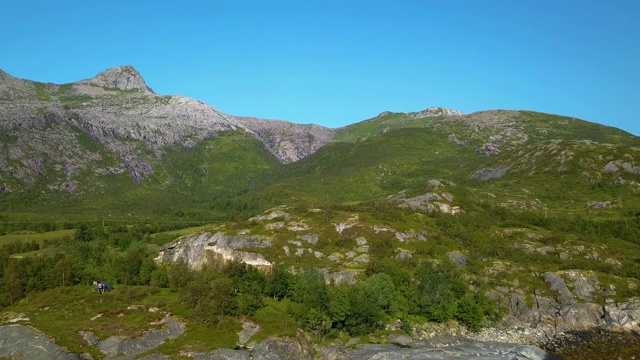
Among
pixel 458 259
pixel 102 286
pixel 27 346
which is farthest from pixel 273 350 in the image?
pixel 458 259

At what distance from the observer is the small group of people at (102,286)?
13388 centimetres

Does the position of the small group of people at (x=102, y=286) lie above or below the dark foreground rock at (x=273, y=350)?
above

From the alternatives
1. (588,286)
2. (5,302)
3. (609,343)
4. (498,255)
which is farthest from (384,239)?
(5,302)

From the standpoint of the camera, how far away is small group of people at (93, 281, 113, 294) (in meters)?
134

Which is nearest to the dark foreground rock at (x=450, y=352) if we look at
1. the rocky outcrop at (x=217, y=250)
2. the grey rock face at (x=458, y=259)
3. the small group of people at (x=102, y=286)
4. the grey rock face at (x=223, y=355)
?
the grey rock face at (x=223, y=355)

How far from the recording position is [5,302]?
128 metres

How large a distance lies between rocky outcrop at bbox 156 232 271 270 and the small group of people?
3350 centimetres

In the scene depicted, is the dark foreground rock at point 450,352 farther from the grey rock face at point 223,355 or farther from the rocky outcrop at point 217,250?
the rocky outcrop at point 217,250

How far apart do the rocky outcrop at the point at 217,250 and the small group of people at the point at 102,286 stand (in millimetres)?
33496

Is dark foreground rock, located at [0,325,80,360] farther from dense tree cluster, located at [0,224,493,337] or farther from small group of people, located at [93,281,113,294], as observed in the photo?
small group of people, located at [93,281,113,294]

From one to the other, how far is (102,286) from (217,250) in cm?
4457

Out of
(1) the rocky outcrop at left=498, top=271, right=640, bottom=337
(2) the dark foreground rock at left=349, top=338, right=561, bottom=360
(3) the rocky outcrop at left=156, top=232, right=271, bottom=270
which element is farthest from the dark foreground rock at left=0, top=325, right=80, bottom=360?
(1) the rocky outcrop at left=498, top=271, right=640, bottom=337

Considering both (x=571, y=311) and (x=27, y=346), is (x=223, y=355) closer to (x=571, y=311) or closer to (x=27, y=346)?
(x=27, y=346)

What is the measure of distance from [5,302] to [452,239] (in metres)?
145
